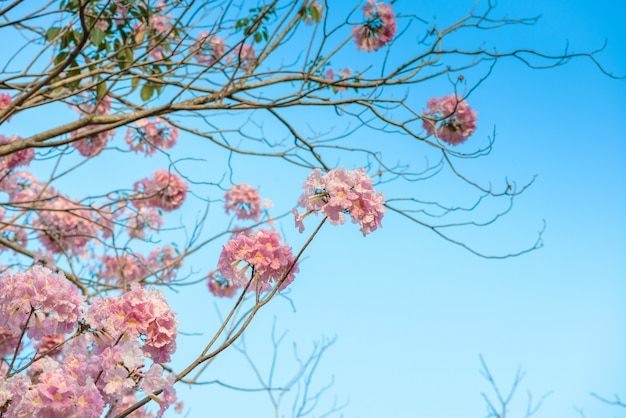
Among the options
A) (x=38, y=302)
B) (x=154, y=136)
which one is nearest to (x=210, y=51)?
(x=154, y=136)

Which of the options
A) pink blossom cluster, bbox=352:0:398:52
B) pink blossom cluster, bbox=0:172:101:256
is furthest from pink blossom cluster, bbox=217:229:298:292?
pink blossom cluster, bbox=0:172:101:256

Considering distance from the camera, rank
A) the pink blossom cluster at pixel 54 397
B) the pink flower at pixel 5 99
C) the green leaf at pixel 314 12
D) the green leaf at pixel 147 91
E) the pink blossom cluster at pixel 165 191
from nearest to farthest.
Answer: the pink blossom cluster at pixel 54 397, the green leaf at pixel 147 91, the green leaf at pixel 314 12, the pink flower at pixel 5 99, the pink blossom cluster at pixel 165 191

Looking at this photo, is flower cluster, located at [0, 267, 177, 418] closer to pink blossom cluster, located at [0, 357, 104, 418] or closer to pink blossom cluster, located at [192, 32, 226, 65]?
pink blossom cluster, located at [0, 357, 104, 418]

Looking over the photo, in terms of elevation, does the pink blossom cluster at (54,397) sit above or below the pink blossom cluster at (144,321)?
below

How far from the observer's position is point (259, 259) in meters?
1.63

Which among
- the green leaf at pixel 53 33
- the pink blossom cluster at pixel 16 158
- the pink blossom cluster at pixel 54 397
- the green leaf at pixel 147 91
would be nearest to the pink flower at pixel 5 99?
the pink blossom cluster at pixel 16 158

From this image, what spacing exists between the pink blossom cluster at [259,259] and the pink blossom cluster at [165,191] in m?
2.86

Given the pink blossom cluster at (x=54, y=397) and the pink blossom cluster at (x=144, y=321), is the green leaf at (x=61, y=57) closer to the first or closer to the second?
the pink blossom cluster at (x=144, y=321)

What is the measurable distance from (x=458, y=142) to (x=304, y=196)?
6.41 ft

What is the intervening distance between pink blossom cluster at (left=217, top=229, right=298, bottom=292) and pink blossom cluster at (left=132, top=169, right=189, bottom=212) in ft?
9.37

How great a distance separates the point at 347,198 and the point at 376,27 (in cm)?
210

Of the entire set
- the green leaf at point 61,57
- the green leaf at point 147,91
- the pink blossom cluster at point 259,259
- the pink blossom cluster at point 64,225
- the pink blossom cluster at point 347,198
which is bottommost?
the pink blossom cluster at point 259,259

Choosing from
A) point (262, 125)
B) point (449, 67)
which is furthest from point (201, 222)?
point (449, 67)

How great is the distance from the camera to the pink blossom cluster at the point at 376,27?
3.41m
